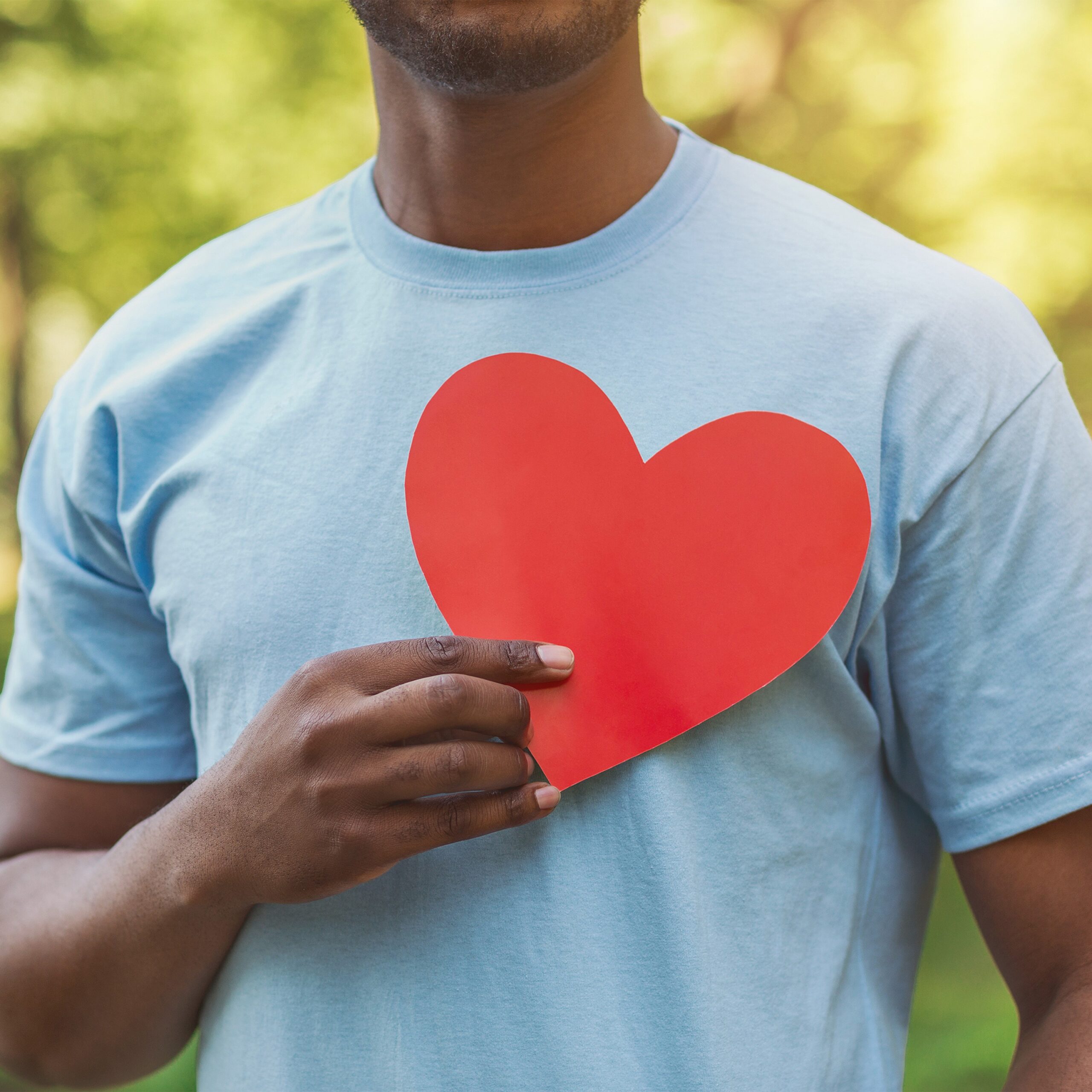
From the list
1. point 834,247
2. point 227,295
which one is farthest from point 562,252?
point 227,295

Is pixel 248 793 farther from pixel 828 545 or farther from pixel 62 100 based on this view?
pixel 62 100

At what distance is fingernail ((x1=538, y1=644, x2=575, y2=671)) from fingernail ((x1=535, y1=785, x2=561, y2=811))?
0.10 metres

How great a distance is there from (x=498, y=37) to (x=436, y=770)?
0.67 meters

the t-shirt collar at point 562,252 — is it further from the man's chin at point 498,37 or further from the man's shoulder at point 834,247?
the man's chin at point 498,37

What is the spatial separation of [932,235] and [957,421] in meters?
6.00

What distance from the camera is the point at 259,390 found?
1.09m

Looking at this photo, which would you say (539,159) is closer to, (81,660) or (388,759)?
(388,759)

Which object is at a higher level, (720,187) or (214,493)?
(720,187)

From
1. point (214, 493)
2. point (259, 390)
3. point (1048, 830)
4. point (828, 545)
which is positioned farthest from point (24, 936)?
point (1048, 830)

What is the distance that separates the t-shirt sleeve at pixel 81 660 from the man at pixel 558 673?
0.13 ft

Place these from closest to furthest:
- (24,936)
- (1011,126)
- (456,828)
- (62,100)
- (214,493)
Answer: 1. (456,828)
2. (214,493)
3. (24,936)
4. (1011,126)
5. (62,100)

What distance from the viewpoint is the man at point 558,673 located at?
0.91m

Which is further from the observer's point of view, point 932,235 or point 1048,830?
point 932,235

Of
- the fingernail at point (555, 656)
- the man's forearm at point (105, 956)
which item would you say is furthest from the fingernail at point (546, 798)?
the man's forearm at point (105, 956)
